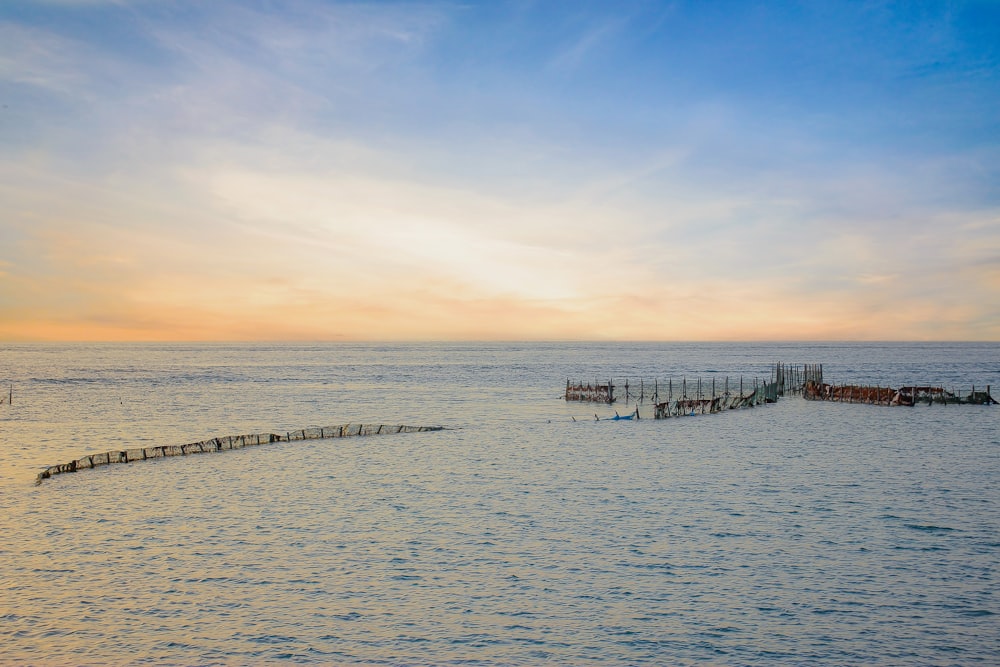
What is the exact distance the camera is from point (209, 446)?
128 feet

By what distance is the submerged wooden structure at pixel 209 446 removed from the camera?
32.4 m

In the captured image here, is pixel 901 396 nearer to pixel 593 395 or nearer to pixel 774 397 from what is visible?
pixel 774 397

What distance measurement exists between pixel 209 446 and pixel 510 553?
2536 cm

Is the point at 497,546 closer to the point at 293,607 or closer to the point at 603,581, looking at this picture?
the point at 603,581

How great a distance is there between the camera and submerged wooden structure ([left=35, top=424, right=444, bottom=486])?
32406 mm

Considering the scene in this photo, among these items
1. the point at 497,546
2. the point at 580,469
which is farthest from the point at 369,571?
the point at 580,469

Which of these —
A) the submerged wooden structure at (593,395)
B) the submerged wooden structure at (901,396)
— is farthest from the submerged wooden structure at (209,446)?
the submerged wooden structure at (901,396)

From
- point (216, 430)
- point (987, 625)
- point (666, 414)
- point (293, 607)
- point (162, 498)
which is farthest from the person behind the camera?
point (666, 414)

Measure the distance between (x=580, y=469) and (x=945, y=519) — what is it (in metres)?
14.6

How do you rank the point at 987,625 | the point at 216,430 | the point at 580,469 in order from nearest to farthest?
the point at 987,625
the point at 580,469
the point at 216,430

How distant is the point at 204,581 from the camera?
17.4 meters

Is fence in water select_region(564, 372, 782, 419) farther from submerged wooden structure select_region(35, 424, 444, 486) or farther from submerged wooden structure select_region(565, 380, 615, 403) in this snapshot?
submerged wooden structure select_region(35, 424, 444, 486)

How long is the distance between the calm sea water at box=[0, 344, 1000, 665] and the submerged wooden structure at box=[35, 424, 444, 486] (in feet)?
4.82

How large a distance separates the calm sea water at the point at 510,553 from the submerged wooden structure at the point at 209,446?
4.82 feet
